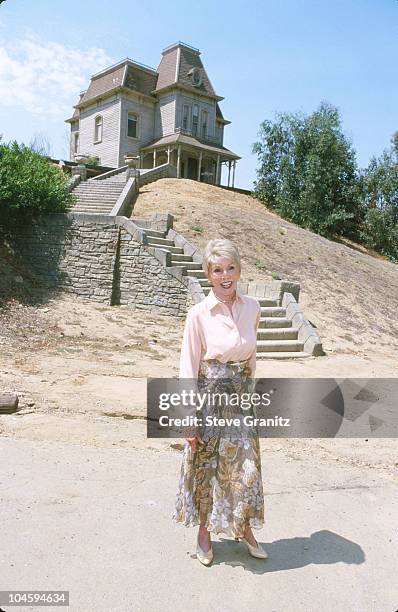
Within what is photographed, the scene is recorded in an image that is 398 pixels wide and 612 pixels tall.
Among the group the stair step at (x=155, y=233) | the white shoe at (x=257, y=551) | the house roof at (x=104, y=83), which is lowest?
the white shoe at (x=257, y=551)

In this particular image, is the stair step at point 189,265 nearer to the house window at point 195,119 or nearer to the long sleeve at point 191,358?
the long sleeve at point 191,358

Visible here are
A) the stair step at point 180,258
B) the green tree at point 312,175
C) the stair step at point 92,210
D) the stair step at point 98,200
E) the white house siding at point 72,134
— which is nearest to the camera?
the stair step at point 180,258

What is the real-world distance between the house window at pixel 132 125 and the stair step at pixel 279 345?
2346 centimetres

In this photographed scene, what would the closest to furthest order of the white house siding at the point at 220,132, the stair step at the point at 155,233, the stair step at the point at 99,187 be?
the stair step at the point at 155,233 < the stair step at the point at 99,187 < the white house siding at the point at 220,132

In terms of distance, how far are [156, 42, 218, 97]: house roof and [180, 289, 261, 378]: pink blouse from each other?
29.7m

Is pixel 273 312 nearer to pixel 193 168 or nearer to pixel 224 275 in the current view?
pixel 224 275

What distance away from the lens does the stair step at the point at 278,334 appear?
10.3m

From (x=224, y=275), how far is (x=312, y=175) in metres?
27.5

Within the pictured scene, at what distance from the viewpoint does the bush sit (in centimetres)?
1330

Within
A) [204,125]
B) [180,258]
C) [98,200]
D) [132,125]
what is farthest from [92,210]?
[204,125]

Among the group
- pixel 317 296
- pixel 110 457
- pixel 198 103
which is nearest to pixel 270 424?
pixel 110 457

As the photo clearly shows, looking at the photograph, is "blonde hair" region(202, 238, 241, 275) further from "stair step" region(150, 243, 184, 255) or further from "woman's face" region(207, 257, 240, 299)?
"stair step" region(150, 243, 184, 255)

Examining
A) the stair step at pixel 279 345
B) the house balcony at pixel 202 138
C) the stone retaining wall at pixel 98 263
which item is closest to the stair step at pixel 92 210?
the stone retaining wall at pixel 98 263

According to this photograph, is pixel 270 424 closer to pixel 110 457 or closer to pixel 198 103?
pixel 110 457
